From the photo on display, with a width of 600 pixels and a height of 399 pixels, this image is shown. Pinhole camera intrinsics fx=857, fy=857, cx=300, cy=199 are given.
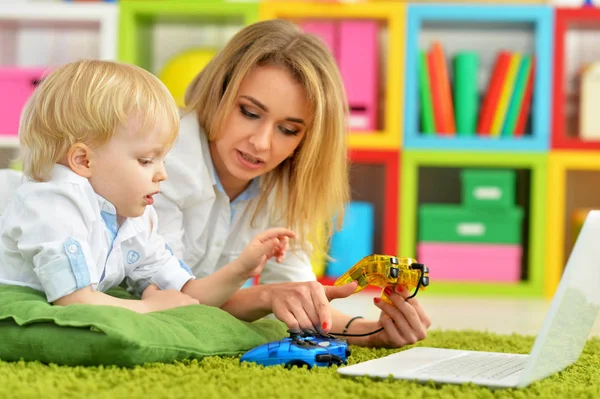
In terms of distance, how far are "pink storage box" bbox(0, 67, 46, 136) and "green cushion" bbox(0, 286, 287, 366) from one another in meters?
1.92

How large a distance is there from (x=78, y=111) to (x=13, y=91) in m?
1.91

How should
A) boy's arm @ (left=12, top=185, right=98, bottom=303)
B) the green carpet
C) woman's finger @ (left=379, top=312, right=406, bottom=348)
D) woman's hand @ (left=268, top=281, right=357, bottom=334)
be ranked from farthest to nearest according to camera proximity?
woman's finger @ (left=379, top=312, right=406, bottom=348), woman's hand @ (left=268, top=281, right=357, bottom=334), boy's arm @ (left=12, top=185, right=98, bottom=303), the green carpet

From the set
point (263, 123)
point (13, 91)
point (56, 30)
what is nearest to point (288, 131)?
point (263, 123)

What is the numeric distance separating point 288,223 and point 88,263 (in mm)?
583

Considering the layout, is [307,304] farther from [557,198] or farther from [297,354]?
[557,198]

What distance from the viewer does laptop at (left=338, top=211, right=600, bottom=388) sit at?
91cm

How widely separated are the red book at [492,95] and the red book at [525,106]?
9cm

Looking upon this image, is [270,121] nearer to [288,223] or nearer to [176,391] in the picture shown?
[288,223]

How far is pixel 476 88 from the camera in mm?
3010

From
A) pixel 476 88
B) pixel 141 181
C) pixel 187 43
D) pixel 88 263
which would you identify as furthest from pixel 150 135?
pixel 187 43

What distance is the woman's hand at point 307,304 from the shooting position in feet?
3.93

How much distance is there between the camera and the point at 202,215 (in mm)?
1568

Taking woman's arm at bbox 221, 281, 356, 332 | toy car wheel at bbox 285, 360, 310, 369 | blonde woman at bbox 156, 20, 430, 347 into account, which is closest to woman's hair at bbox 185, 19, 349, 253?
blonde woman at bbox 156, 20, 430, 347

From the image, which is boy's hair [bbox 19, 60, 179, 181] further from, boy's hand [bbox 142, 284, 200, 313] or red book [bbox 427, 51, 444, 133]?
red book [bbox 427, 51, 444, 133]
